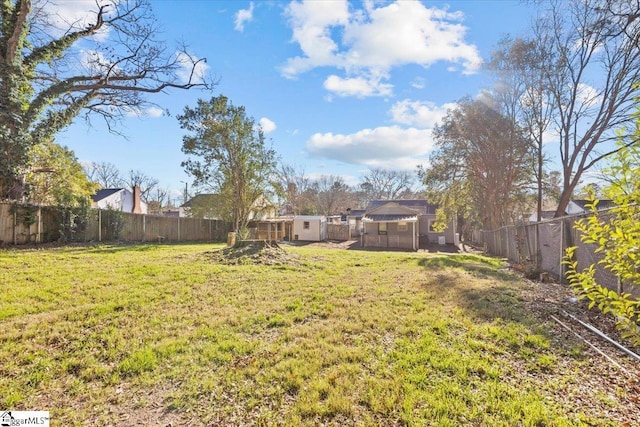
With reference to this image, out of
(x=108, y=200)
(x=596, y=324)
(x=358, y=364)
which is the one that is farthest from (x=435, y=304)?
(x=108, y=200)

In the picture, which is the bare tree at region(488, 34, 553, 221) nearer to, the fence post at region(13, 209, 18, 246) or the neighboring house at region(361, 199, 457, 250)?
the neighboring house at region(361, 199, 457, 250)

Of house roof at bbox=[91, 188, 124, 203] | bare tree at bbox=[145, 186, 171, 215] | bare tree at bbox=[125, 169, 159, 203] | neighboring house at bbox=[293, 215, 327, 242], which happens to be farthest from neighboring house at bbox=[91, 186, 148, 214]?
neighboring house at bbox=[293, 215, 327, 242]

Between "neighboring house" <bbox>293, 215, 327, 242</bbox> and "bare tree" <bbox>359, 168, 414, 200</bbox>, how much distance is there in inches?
1092

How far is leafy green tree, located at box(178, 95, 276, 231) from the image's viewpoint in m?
19.3

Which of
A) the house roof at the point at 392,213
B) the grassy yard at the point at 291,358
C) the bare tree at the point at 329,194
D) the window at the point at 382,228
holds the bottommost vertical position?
the grassy yard at the point at 291,358

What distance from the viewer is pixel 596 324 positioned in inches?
162

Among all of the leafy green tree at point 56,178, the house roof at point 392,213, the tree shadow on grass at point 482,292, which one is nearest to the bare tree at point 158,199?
the leafy green tree at point 56,178

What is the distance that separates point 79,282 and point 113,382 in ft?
13.3

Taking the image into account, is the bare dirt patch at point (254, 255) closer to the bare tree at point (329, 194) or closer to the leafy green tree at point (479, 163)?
the leafy green tree at point (479, 163)

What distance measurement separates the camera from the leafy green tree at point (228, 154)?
758 inches

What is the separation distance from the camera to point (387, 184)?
1994 inches

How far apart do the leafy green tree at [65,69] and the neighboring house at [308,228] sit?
1486cm

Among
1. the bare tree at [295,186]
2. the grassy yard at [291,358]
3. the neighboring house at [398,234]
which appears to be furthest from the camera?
the bare tree at [295,186]

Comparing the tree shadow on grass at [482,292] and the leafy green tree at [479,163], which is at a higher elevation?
the leafy green tree at [479,163]
